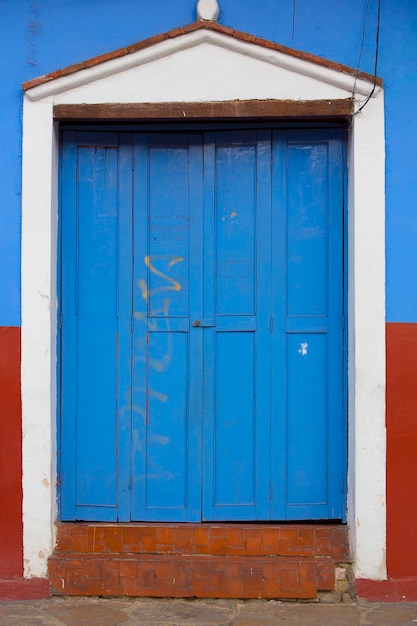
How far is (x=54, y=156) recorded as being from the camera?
180 inches

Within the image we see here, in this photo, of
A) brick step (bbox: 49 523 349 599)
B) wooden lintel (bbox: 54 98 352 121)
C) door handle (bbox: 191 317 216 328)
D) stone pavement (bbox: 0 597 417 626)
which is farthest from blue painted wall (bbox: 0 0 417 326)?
stone pavement (bbox: 0 597 417 626)

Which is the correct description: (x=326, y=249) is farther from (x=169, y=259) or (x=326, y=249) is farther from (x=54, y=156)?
(x=54, y=156)

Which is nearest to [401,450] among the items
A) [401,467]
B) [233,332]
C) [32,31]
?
[401,467]

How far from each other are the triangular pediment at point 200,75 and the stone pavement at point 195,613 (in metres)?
2.82

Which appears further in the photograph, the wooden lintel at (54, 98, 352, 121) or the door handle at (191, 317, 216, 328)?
the door handle at (191, 317, 216, 328)

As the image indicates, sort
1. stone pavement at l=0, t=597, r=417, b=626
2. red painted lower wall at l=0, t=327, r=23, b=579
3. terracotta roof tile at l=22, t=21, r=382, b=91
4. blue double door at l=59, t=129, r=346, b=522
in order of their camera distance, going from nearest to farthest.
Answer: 1. stone pavement at l=0, t=597, r=417, b=626
2. terracotta roof tile at l=22, t=21, r=382, b=91
3. red painted lower wall at l=0, t=327, r=23, b=579
4. blue double door at l=59, t=129, r=346, b=522

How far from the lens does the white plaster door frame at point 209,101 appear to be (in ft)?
14.5

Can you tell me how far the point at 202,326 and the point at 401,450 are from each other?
132 cm

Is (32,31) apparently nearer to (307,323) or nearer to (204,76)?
(204,76)

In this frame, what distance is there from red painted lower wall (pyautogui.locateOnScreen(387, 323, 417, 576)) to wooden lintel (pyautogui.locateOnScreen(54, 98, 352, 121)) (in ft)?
4.15

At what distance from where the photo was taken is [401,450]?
A: 4445mm

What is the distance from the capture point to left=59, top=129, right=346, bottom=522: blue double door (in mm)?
4637

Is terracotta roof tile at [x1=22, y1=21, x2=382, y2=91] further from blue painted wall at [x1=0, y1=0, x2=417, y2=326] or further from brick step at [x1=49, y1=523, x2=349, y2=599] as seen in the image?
brick step at [x1=49, y1=523, x2=349, y2=599]

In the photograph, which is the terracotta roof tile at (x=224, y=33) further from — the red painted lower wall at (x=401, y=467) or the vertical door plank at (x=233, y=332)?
the red painted lower wall at (x=401, y=467)
